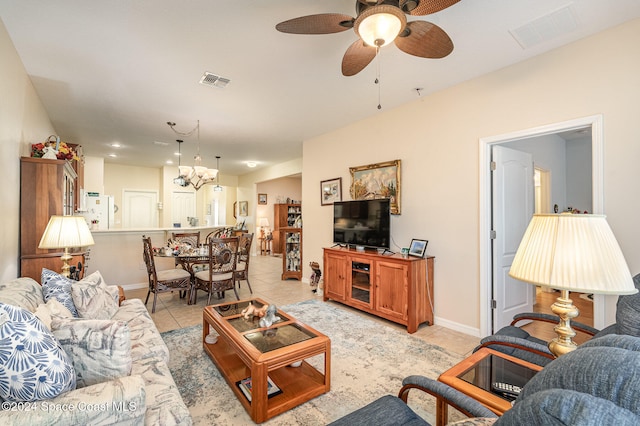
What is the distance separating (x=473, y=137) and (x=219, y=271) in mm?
3769

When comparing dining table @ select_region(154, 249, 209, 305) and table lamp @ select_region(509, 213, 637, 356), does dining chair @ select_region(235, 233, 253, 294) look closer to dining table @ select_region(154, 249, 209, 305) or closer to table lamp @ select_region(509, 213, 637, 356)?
dining table @ select_region(154, 249, 209, 305)

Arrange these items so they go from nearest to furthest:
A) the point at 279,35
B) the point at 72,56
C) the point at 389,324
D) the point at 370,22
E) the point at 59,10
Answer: the point at 370,22
the point at 59,10
the point at 279,35
the point at 72,56
the point at 389,324

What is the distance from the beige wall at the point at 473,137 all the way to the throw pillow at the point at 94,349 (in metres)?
3.17

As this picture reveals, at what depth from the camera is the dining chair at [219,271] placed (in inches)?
165

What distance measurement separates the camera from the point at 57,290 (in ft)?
6.78

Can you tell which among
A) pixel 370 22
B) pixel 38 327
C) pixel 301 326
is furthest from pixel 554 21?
pixel 38 327

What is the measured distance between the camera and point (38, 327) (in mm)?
1132

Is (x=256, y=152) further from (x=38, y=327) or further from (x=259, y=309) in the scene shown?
(x=38, y=327)

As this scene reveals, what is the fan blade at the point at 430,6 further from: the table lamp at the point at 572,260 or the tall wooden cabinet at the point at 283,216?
the tall wooden cabinet at the point at 283,216

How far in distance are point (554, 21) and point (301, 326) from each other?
10.0ft

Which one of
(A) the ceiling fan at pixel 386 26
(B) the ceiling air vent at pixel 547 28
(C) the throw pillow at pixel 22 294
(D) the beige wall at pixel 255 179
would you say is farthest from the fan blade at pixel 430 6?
(D) the beige wall at pixel 255 179

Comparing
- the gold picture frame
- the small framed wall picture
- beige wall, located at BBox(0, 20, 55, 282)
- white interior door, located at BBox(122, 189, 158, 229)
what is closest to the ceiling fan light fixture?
the gold picture frame

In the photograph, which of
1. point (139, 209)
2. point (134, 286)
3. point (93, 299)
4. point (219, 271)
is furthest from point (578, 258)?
point (139, 209)

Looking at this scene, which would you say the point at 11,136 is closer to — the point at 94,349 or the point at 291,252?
the point at 94,349
